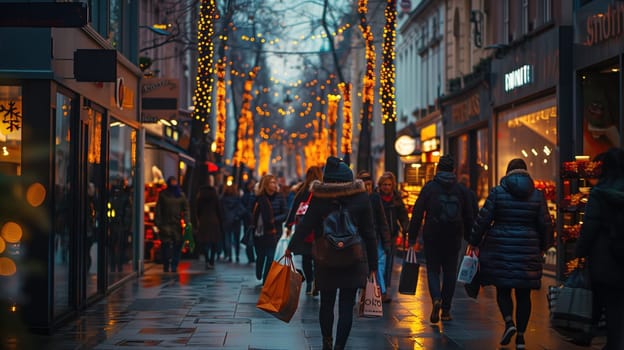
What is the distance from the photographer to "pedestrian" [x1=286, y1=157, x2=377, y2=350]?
388 inches

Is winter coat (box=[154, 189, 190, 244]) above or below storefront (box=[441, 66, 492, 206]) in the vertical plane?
below

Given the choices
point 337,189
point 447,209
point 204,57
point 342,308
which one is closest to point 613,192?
point 337,189

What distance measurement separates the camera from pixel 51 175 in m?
11.9

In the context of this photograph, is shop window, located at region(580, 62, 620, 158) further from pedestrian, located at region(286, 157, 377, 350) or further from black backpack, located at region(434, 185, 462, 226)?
pedestrian, located at region(286, 157, 377, 350)

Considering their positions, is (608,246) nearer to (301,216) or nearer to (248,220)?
(301,216)

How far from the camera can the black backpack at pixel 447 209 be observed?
13.0m

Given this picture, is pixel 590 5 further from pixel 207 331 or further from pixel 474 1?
pixel 474 1

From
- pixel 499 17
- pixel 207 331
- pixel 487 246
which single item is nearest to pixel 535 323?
pixel 487 246

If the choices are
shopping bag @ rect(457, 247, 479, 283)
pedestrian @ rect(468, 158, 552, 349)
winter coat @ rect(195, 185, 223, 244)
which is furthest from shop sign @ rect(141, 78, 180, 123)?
pedestrian @ rect(468, 158, 552, 349)

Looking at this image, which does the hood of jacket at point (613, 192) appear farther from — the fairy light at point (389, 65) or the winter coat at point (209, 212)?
the fairy light at point (389, 65)

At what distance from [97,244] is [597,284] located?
847 centimetres

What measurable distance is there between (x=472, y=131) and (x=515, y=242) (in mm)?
19258

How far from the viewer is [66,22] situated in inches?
384

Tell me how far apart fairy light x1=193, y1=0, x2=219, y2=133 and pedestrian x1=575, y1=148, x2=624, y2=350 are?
1862 cm
